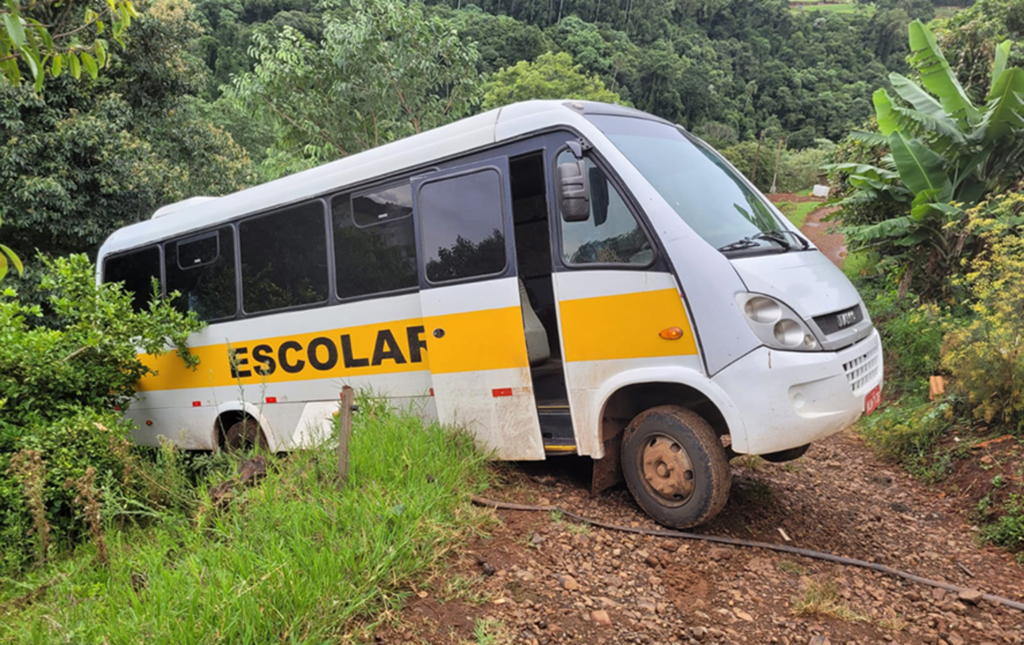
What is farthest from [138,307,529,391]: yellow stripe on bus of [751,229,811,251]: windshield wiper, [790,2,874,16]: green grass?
[790,2,874,16]: green grass

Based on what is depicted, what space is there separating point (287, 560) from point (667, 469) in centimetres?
238

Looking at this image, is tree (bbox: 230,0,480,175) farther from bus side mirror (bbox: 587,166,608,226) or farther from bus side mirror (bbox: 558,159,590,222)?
bus side mirror (bbox: 558,159,590,222)

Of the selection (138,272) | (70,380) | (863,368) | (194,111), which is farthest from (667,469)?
(194,111)

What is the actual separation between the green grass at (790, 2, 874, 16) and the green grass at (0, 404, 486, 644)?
10643 centimetres

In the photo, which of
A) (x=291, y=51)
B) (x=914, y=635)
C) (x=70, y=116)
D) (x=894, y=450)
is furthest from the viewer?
(x=291, y=51)

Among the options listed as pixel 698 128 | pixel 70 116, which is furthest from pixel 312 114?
pixel 698 128

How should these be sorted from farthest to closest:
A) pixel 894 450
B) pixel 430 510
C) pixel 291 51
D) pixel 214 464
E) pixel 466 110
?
1. pixel 466 110
2. pixel 291 51
3. pixel 894 450
4. pixel 214 464
5. pixel 430 510

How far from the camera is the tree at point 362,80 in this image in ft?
49.6

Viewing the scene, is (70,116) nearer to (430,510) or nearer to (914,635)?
(430,510)

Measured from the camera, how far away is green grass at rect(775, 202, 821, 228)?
27944 mm

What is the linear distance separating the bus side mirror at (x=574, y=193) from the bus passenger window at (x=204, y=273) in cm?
435

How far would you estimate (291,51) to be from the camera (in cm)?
1538

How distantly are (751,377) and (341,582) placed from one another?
2441 mm

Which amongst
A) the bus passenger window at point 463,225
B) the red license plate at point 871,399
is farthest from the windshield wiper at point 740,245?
the bus passenger window at point 463,225
